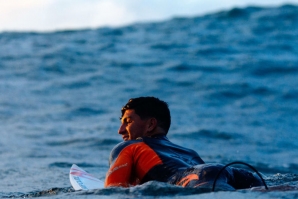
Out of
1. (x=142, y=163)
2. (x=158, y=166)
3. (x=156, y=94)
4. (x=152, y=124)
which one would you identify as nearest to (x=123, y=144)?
(x=142, y=163)

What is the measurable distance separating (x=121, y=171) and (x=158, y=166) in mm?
285

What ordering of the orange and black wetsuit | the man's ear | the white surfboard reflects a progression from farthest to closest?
the white surfboard, the man's ear, the orange and black wetsuit

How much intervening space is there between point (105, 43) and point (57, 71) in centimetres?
603

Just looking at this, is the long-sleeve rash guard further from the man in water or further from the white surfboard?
the white surfboard

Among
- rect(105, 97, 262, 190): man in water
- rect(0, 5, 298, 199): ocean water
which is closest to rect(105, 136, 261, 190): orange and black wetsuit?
rect(105, 97, 262, 190): man in water

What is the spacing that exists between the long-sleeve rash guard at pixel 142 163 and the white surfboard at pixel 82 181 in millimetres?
832

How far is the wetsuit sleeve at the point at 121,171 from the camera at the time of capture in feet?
15.7

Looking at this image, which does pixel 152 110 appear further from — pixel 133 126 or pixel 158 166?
pixel 158 166

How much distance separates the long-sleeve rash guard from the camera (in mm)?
4773

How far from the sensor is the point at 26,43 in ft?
92.9

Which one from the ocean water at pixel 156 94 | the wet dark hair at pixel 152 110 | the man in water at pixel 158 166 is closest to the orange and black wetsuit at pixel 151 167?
the man in water at pixel 158 166

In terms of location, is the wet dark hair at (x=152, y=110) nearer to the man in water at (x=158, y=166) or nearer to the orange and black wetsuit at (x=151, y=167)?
the man in water at (x=158, y=166)

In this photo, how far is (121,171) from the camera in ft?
15.7

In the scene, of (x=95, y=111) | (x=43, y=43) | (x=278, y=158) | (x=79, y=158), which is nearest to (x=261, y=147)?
(x=278, y=158)
